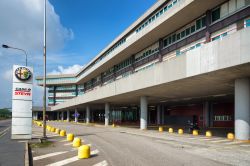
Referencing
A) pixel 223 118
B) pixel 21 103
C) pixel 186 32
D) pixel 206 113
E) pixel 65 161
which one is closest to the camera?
pixel 65 161

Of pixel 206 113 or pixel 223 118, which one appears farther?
pixel 206 113

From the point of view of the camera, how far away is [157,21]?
29.5m

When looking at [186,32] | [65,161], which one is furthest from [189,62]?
[65,161]

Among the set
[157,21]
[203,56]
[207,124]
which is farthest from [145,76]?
[207,124]

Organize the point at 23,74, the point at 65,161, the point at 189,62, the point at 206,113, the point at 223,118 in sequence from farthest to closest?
the point at 206,113 → the point at 223,118 → the point at 23,74 → the point at 189,62 → the point at 65,161

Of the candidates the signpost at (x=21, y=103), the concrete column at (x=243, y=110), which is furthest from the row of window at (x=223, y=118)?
the signpost at (x=21, y=103)

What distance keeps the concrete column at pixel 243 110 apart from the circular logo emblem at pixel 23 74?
1745cm

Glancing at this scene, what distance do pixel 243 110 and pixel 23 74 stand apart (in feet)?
59.5

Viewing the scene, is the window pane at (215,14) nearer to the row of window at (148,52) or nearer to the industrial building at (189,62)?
the industrial building at (189,62)

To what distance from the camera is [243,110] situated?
60.5 feet

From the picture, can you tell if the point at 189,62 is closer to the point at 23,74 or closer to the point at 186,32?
the point at 186,32

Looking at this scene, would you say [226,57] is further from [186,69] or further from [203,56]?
[186,69]

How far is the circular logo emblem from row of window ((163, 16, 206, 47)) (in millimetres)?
18606

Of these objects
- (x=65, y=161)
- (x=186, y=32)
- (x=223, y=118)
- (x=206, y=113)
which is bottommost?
(x=223, y=118)
